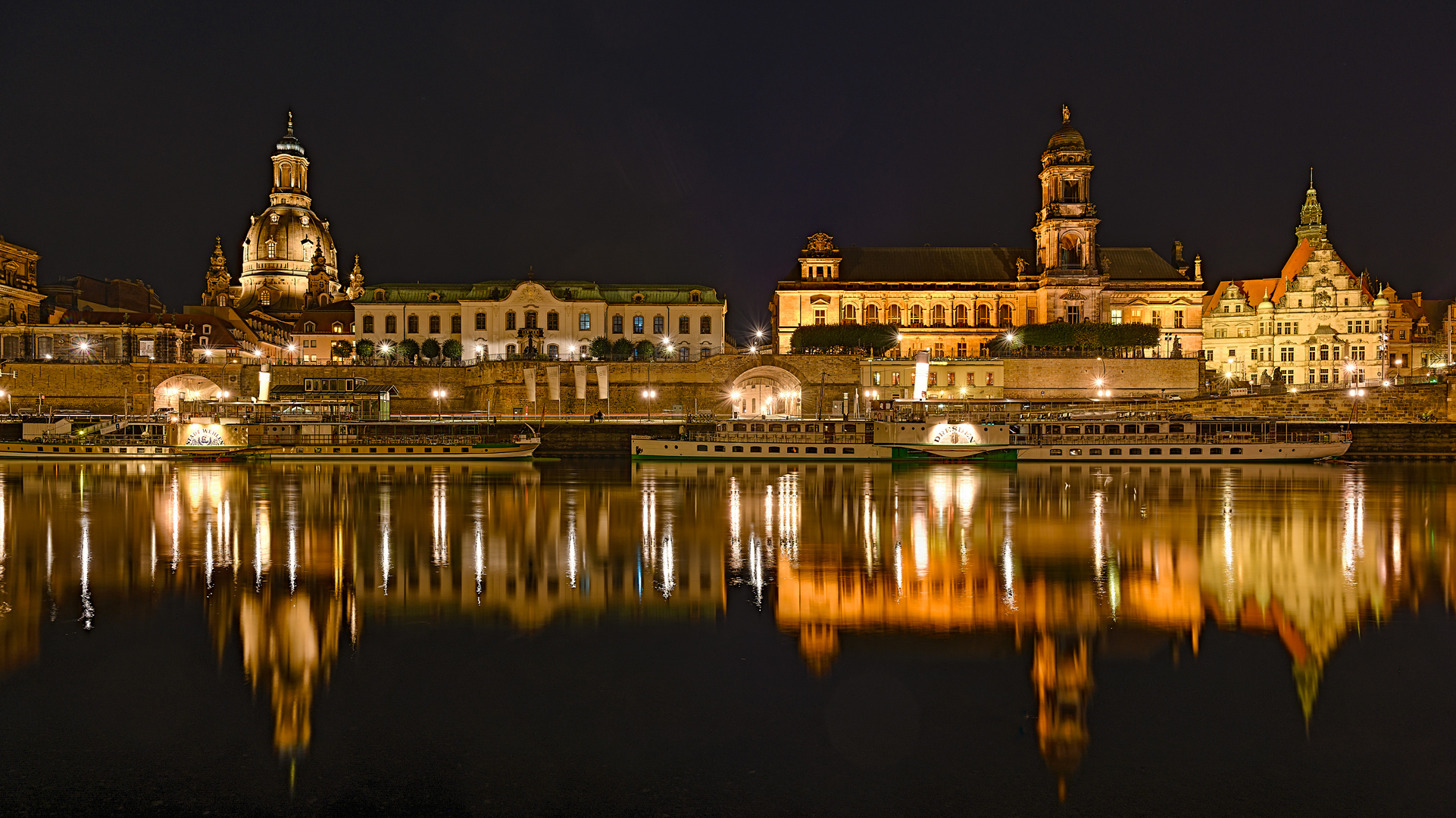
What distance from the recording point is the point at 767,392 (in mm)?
60625

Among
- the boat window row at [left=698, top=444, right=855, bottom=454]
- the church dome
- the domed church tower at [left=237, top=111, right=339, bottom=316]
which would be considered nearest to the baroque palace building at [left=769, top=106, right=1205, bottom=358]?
the church dome

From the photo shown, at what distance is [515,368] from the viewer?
194 feet

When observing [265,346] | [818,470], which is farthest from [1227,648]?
[265,346]

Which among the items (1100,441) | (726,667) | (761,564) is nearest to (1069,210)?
(1100,441)

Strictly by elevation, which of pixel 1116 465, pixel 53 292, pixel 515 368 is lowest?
pixel 1116 465

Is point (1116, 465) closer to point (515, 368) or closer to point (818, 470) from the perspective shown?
point (818, 470)

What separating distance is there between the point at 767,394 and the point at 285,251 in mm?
61033

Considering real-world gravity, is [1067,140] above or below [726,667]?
above

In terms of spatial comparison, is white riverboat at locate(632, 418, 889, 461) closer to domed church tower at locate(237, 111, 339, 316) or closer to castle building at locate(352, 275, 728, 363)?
castle building at locate(352, 275, 728, 363)

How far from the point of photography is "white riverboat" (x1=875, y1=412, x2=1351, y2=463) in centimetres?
4053

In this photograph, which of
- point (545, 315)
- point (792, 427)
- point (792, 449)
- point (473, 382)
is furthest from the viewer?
point (545, 315)

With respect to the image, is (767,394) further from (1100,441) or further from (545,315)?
(1100,441)

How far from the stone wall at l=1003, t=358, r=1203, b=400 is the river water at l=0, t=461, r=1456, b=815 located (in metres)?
40.2

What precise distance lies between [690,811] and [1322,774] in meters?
4.45
